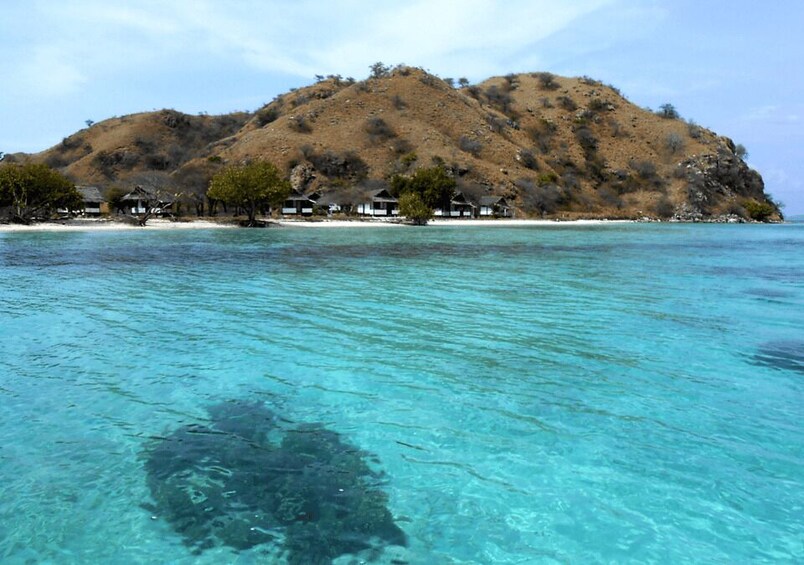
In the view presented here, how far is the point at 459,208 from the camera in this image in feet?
346

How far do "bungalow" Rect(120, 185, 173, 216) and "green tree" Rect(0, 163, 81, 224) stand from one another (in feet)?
38.6

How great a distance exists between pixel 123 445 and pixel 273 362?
428 centimetres

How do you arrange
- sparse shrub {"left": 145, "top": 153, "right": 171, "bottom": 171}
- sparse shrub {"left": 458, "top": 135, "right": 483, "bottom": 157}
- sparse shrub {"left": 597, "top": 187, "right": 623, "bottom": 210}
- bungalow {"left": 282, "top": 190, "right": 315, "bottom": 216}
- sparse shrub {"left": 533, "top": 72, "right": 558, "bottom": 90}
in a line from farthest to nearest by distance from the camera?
1. sparse shrub {"left": 533, "top": 72, "right": 558, "bottom": 90}
2. sparse shrub {"left": 145, "top": 153, "right": 171, "bottom": 171}
3. sparse shrub {"left": 597, "top": 187, "right": 623, "bottom": 210}
4. sparse shrub {"left": 458, "top": 135, "right": 483, "bottom": 157}
5. bungalow {"left": 282, "top": 190, "right": 315, "bottom": 216}

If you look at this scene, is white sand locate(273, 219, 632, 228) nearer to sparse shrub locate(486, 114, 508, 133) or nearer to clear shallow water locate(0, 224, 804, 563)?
sparse shrub locate(486, 114, 508, 133)

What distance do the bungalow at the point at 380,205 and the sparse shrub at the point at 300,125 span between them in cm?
4374

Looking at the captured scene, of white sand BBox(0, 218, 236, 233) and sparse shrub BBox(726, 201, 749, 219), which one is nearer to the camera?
white sand BBox(0, 218, 236, 233)

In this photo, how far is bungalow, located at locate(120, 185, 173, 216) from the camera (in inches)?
3135

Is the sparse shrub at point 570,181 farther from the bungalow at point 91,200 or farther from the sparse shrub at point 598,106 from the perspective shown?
the bungalow at point 91,200

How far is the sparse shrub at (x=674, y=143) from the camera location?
149m

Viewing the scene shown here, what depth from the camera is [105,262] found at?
1243 inches

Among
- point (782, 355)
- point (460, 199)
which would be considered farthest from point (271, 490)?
point (460, 199)

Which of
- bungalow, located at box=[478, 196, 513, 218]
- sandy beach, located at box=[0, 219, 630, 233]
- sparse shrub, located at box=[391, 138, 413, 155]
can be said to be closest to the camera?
sandy beach, located at box=[0, 219, 630, 233]

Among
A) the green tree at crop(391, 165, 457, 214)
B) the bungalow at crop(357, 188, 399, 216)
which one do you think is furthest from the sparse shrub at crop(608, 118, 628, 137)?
the bungalow at crop(357, 188, 399, 216)

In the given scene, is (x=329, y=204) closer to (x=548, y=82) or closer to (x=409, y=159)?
(x=409, y=159)
